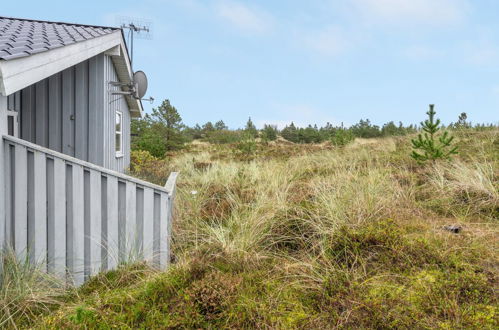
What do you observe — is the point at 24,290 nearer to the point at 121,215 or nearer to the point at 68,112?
the point at 121,215

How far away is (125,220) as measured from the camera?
3.54 m

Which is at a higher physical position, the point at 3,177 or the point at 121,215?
the point at 3,177

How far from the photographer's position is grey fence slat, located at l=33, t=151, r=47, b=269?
3377 millimetres

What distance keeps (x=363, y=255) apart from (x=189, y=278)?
5.64ft

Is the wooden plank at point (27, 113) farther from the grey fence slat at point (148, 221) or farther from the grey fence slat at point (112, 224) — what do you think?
the grey fence slat at point (148, 221)

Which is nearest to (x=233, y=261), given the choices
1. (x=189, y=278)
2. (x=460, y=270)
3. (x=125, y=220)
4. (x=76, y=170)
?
(x=189, y=278)

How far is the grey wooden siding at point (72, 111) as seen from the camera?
6348 millimetres

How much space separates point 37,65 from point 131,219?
1.86 metres

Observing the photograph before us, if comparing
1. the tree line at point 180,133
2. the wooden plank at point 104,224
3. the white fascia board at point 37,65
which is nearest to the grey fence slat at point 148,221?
the wooden plank at point 104,224

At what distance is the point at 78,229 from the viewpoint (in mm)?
3477

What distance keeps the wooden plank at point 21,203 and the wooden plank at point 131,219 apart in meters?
1.02

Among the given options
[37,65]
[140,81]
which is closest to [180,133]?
[140,81]

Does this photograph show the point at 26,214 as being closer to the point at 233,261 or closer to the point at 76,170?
the point at 76,170

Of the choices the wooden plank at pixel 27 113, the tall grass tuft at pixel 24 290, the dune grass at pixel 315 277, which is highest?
the wooden plank at pixel 27 113
